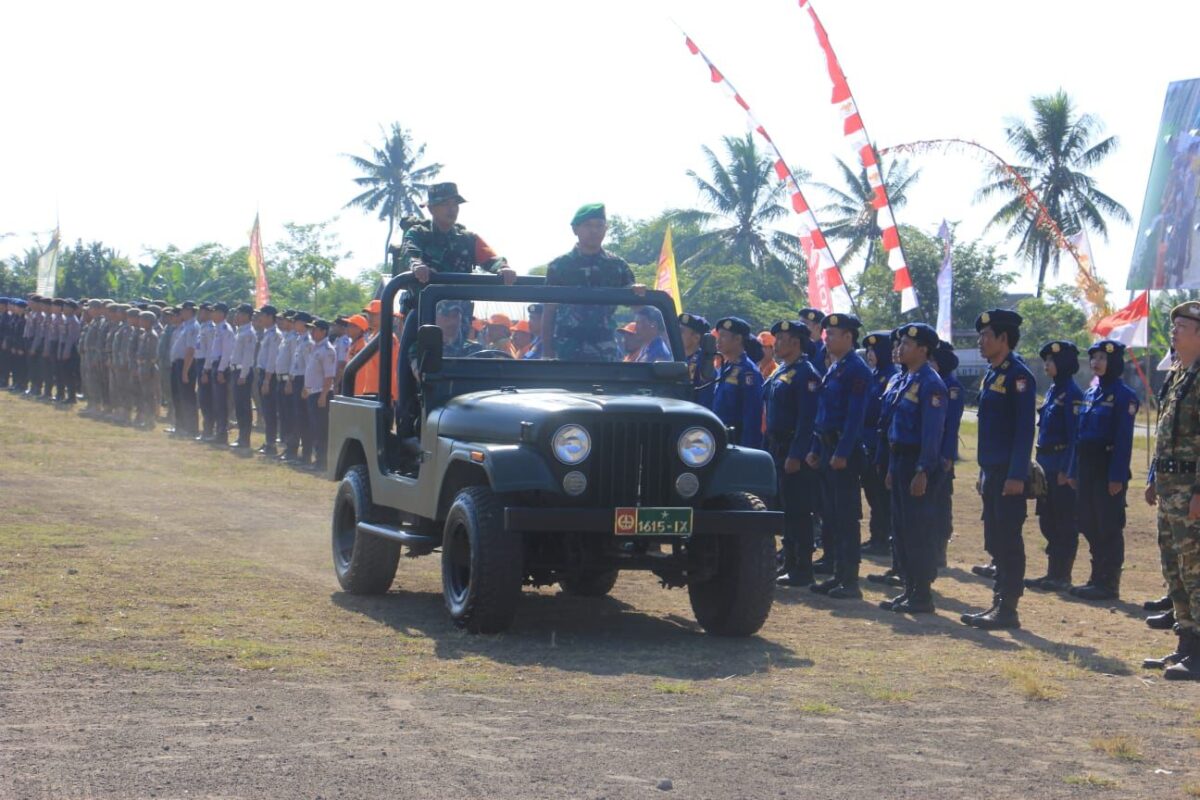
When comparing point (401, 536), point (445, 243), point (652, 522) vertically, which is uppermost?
point (445, 243)

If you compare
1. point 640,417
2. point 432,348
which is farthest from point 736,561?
point 432,348

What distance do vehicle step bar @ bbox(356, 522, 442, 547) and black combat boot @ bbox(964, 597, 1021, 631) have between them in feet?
10.3

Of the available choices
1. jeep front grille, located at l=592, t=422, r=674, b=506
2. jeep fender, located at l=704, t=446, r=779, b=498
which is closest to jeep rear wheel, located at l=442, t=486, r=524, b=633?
jeep front grille, located at l=592, t=422, r=674, b=506

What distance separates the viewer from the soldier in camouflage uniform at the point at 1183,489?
25.1ft

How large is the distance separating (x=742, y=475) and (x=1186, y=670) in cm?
230

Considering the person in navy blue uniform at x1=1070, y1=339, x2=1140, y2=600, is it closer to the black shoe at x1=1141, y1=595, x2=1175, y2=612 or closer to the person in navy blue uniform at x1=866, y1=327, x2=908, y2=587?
the black shoe at x1=1141, y1=595, x2=1175, y2=612

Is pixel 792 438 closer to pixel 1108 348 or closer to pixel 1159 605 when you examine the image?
pixel 1108 348

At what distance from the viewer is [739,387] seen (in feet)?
36.9

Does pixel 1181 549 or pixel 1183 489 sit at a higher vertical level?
pixel 1183 489

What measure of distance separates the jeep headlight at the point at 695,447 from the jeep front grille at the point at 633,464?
70 mm

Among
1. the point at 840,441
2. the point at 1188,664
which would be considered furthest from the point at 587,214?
the point at 1188,664

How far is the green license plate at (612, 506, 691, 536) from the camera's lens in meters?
7.67

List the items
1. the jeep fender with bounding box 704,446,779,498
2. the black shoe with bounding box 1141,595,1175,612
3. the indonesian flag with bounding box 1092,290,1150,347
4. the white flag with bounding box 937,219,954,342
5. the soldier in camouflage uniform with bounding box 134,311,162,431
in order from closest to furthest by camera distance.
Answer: the jeep fender with bounding box 704,446,779,498 < the black shoe with bounding box 1141,595,1175,612 < the indonesian flag with bounding box 1092,290,1150,347 < the white flag with bounding box 937,219,954,342 < the soldier in camouflage uniform with bounding box 134,311,162,431

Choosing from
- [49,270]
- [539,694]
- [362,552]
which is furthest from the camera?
[49,270]
